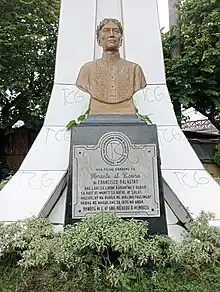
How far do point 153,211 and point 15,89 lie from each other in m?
7.33

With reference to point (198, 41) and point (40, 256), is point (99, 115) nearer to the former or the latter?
point (40, 256)

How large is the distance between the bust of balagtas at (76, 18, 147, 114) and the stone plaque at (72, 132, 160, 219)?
527 millimetres

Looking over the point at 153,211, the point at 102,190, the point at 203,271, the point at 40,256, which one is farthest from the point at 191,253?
the point at 40,256

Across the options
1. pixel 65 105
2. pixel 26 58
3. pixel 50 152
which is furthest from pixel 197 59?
pixel 50 152

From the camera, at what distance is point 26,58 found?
32.6 ft

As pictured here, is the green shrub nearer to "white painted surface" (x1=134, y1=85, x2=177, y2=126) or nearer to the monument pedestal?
"white painted surface" (x1=134, y1=85, x2=177, y2=126)

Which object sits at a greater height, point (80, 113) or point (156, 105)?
point (156, 105)

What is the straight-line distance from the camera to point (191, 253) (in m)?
2.90

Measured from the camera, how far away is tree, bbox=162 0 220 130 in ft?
30.8

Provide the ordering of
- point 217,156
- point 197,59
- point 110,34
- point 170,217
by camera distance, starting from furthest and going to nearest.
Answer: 1. point 217,156
2. point 197,59
3. point 170,217
4. point 110,34

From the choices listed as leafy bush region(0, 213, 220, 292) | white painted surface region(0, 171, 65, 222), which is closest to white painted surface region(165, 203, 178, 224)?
leafy bush region(0, 213, 220, 292)

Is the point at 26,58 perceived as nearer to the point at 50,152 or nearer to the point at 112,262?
the point at 50,152

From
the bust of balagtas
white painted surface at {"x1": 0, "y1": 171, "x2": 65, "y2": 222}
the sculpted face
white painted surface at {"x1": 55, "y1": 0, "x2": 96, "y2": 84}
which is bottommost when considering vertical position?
white painted surface at {"x1": 0, "y1": 171, "x2": 65, "y2": 222}

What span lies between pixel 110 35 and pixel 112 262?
6.96ft
